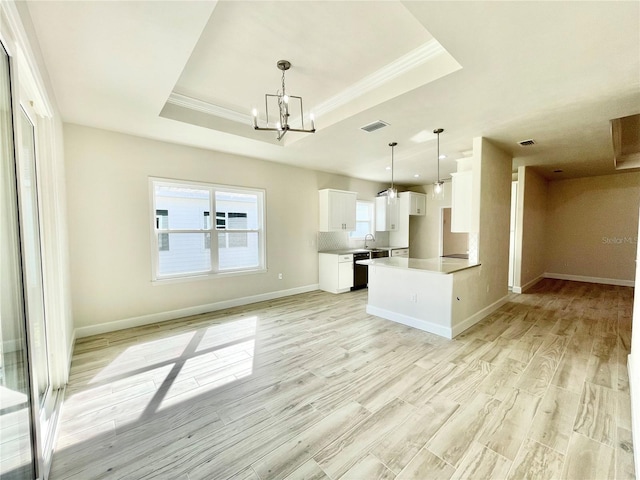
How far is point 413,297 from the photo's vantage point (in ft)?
12.3

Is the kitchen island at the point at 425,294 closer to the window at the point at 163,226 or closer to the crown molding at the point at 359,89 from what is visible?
the crown molding at the point at 359,89

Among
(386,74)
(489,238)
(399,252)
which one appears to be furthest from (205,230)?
(399,252)

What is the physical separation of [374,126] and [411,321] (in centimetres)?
265

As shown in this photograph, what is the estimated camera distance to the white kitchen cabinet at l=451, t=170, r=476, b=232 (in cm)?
404

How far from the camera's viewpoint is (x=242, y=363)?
278 cm

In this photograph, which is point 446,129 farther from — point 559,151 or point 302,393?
point 302,393

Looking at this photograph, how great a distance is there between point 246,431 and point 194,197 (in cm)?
347

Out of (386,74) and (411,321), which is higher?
(386,74)

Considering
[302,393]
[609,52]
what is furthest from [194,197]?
[609,52]

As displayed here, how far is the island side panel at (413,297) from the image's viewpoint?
342 centimetres

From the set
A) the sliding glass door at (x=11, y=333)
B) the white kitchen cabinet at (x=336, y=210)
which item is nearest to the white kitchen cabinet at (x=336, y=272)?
the white kitchen cabinet at (x=336, y=210)

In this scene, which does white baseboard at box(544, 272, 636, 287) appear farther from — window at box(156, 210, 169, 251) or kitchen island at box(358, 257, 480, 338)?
window at box(156, 210, 169, 251)

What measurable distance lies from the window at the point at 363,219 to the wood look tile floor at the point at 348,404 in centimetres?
351

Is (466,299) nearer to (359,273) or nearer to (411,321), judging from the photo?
(411,321)
